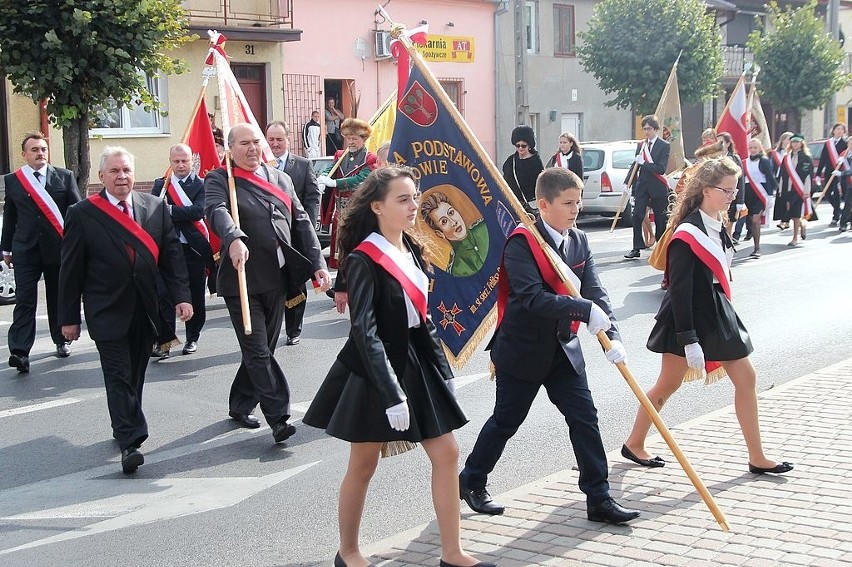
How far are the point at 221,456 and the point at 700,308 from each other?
9.49 feet

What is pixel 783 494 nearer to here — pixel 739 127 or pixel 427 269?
pixel 427 269

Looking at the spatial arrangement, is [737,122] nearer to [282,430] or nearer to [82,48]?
[82,48]

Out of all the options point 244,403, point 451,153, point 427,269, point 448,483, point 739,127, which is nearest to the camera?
point 448,483

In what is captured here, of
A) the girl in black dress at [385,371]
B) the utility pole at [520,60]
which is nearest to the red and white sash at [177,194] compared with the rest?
the girl in black dress at [385,371]

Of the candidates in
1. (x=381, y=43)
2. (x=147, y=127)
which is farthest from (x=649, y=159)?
(x=381, y=43)

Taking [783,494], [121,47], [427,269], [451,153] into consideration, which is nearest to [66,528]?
[427,269]

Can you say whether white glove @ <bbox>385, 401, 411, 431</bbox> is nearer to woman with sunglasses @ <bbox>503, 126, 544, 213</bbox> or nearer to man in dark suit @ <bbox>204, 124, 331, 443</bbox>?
man in dark suit @ <bbox>204, 124, 331, 443</bbox>

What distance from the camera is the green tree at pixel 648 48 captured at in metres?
30.1

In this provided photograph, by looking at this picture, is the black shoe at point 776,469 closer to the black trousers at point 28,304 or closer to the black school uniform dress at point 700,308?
the black school uniform dress at point 700,308

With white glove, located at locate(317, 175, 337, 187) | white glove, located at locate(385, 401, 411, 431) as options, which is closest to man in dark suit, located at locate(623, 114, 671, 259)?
white glove, located at locate(317, 175, 337, 187)

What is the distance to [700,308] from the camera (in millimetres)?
5770

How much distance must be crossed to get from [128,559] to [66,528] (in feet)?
2.01

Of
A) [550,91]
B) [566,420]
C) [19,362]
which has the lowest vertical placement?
[19,362]

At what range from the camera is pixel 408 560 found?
4.61 meters
